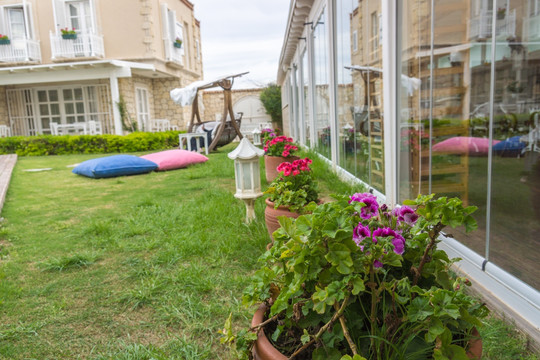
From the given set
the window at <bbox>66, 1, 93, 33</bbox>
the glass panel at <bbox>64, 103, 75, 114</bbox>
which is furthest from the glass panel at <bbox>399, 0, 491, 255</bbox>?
the glass panel at <bbox>64, 103, 75, 114</bbox>

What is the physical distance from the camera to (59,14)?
49.4ft

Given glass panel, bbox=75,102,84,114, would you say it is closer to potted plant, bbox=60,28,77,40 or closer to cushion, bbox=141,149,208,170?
potted plant, bbox=60,28,77,40

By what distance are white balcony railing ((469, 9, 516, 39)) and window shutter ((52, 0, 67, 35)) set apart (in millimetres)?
16383

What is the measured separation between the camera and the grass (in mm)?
1719

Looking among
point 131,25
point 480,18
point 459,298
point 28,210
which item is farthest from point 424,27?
point 131,25

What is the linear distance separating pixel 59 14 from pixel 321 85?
13.5 metres

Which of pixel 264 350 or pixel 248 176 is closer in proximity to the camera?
pixel 264 350

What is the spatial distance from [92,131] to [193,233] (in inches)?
486

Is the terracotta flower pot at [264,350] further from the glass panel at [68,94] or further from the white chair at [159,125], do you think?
the glass panel at [68,94]

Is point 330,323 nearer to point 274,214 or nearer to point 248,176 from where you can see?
point 274,214

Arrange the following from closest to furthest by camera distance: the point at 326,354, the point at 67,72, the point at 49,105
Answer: the point at 326,354
the point at 67,72
the point at 49,105

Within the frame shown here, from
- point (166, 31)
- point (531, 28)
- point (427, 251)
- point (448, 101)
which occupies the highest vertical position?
point (166, 31)

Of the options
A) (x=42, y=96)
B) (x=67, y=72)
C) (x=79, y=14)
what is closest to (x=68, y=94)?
(x=42, y=96)

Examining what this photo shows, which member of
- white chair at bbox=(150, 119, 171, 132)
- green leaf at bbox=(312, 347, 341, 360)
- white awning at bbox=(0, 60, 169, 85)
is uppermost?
white awning at bbox=(0, 60, 169, 85)
